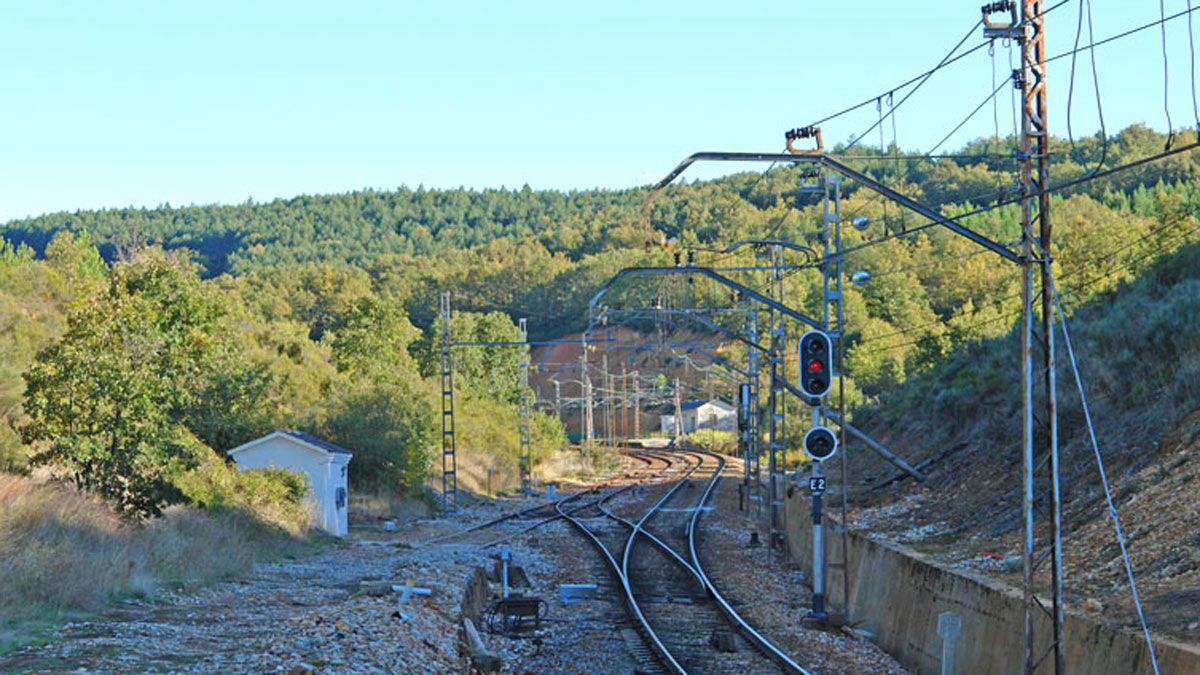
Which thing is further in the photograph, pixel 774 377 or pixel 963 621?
pixel 774 377

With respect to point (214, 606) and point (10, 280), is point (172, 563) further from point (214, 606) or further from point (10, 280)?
point (10, 280)

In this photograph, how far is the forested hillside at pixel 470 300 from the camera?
30.6m

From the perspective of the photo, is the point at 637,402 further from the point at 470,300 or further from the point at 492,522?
the point at 470,300

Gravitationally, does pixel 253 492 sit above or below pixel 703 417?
above

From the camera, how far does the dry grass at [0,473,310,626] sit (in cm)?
1667

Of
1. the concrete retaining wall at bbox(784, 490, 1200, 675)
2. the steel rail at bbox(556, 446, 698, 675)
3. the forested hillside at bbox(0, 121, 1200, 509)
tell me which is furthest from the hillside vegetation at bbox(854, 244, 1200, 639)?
the steel rail at bbox(556, 446, 698, 675)

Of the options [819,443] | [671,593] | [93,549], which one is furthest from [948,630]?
[93,549]

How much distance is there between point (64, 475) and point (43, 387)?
2026 millimetres

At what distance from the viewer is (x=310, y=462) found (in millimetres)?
37000

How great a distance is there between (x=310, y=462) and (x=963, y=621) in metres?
24.6

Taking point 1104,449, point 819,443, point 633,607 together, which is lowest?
point 633,607

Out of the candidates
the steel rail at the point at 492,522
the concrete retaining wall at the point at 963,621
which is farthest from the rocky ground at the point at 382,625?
the steel rail at the point at 492,522

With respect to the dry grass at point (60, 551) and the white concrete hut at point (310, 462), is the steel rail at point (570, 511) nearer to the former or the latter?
the white concrete hut at point (310, 462)

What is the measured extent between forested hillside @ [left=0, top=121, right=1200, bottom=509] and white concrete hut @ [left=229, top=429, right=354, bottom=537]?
192 centimetres
